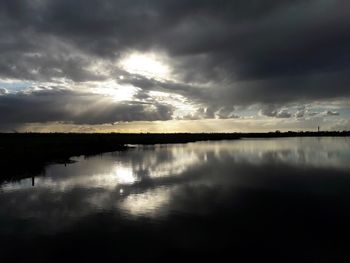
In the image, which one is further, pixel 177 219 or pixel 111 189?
pixel 111 189

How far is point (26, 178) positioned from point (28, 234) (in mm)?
27190

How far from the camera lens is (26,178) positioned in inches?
1849

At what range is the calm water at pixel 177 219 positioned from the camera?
19.0m

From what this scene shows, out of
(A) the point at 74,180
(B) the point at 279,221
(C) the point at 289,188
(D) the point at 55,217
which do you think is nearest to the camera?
(B) the point at 279,221

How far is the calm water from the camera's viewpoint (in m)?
19.0

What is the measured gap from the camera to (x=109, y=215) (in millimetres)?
27125

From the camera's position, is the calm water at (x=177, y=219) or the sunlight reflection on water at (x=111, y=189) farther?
the sunlight reflection on water at (x=111, y=189)

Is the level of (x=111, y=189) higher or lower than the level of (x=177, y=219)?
higher

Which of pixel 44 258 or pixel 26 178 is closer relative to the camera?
pixel 44 258

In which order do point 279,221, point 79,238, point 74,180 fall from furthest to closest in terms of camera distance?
1. point 74,180
2. point 279,221
3. point 79,238

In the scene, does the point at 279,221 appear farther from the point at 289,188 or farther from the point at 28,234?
the point at 28,234

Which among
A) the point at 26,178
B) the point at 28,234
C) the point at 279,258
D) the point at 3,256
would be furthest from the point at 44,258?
the point at 26,178

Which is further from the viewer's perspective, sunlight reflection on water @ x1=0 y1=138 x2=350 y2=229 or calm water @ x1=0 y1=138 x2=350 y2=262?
sunlight reflection on water @ x1=0 y1=138 x2=350 y2=229

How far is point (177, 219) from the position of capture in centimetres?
2539
